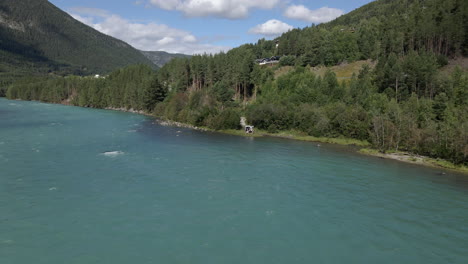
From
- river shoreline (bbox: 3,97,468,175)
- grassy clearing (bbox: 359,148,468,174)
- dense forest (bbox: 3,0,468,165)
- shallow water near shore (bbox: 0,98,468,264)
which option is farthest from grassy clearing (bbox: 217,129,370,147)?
shallow water near shore (bbox: 0,98,468,264)

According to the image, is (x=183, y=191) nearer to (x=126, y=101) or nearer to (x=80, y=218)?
(x=80, y=218)

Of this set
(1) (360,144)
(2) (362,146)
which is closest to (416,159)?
(2) (362,146)

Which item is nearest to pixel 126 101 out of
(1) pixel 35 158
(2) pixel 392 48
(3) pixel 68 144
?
(3) pixel 68 144

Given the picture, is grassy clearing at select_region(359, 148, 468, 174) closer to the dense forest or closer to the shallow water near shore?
the dense forest

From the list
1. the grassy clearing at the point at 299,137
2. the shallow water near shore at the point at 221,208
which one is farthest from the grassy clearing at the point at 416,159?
the grassy clearing at the point at 299,137

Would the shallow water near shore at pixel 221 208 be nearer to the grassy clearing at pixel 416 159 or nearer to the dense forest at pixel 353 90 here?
the grassy clearing at pixel 416 159

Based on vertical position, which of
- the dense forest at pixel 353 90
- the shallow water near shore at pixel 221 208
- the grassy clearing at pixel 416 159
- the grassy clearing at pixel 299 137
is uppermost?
the dense forest at pixel 353 90
